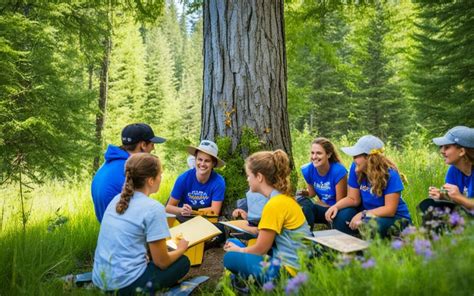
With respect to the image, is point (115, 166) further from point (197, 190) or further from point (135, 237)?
point (197, 190)

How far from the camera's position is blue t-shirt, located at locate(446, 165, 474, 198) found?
373 cm

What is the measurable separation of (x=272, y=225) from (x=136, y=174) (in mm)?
1099

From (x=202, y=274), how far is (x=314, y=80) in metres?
24.4

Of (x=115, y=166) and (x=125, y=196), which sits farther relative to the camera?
(x=115, y=166)

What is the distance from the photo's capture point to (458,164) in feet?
12.6

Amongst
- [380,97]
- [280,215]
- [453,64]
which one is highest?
[380,97]

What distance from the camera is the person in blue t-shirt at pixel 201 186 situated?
446 cm

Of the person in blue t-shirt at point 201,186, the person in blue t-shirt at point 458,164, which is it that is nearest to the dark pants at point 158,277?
the person in blue t-shirt at point 201,186

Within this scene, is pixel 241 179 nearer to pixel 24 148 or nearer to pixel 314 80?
pixel 24 148

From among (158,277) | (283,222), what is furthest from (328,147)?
(158,277)

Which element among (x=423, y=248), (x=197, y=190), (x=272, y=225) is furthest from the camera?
(x=197, y=190)

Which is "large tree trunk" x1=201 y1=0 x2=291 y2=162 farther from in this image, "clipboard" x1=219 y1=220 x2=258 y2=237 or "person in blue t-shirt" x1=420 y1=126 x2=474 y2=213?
"person in blue t-shirt" x1=420 y1=126 x2=474 y2=213

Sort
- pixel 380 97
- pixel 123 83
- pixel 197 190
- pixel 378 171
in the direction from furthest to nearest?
pixel 123 83 < pixel 380 97 < pixel 197 190 < pixel 378 171

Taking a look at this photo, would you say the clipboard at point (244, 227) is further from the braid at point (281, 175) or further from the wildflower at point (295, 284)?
the wildflower at point (295, 284)
